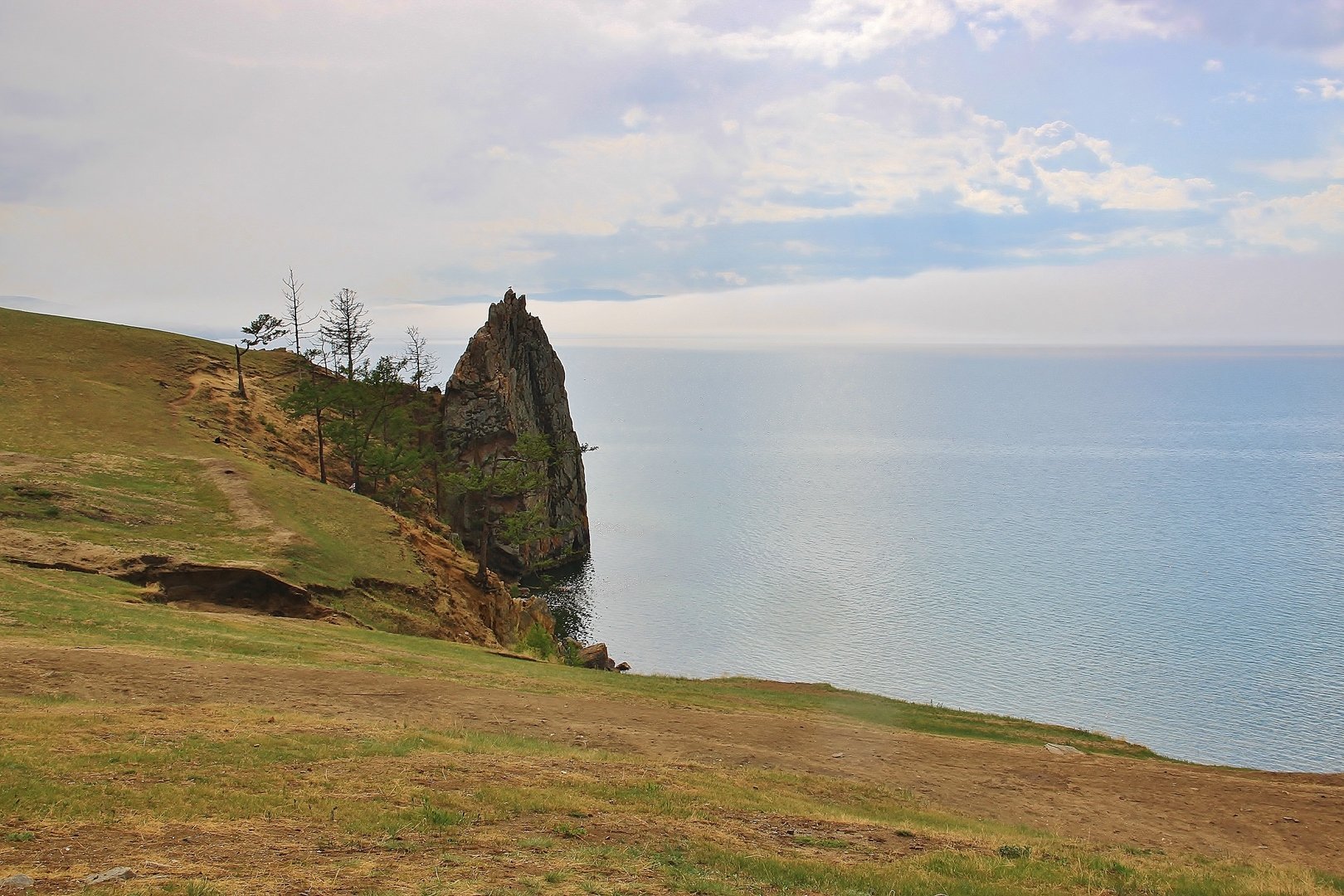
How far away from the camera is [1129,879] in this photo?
16422 mm

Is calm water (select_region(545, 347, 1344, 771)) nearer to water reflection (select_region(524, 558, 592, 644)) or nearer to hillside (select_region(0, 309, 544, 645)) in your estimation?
water reflection (select_region(524, 558, 592, 644))

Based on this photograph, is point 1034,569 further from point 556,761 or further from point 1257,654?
point 556,761

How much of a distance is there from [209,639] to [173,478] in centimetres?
2065

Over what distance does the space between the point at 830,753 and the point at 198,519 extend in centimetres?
2896

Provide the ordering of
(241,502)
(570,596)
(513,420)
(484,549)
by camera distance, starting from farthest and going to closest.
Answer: (513,420)
(570,596)
(484,549)
(241,502)

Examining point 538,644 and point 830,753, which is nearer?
point 830,753

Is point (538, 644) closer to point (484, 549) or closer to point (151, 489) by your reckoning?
point (151, 489)

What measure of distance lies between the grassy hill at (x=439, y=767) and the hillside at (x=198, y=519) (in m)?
0.19

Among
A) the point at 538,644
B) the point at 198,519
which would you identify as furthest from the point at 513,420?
the point at 198,519

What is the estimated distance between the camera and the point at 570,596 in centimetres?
8412

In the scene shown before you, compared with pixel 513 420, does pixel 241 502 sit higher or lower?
lower

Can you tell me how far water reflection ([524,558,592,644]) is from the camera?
74.1m

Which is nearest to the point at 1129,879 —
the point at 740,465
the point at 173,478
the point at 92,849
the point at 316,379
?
the point at 92,849

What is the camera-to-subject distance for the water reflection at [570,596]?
243 ft
